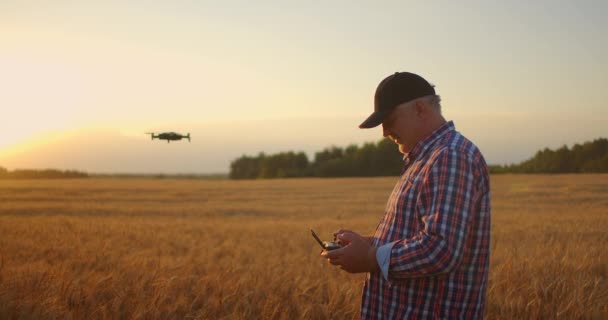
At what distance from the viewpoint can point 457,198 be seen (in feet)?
7.48

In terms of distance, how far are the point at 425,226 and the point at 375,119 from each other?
0.54 metres

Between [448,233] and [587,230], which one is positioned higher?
[448,233]

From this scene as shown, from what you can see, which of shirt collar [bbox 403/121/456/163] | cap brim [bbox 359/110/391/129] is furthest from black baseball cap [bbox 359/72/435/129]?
shirt collar [bbox 403/121/456/163]

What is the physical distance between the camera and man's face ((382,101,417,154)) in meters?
2.52

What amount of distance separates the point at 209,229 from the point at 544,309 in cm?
909

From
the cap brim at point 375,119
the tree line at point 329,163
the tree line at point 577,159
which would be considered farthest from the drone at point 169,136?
the tree line at point 329,163

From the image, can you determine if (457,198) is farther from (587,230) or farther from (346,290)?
(587,230)

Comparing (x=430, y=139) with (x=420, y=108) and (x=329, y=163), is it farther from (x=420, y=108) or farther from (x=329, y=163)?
(x=329, y=163)

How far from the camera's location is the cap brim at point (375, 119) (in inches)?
99.0

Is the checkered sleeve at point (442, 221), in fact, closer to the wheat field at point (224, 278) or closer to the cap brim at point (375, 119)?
the cap brim at point (375, 119)

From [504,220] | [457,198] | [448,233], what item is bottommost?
[504,220]

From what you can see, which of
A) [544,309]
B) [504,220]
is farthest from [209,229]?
[544,309]

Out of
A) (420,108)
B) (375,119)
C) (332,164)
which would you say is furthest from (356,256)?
(332,164)

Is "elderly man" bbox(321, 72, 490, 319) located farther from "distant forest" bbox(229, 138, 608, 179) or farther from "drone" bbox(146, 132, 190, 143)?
"distant forest" bbox(229, 138, 608, 179)
